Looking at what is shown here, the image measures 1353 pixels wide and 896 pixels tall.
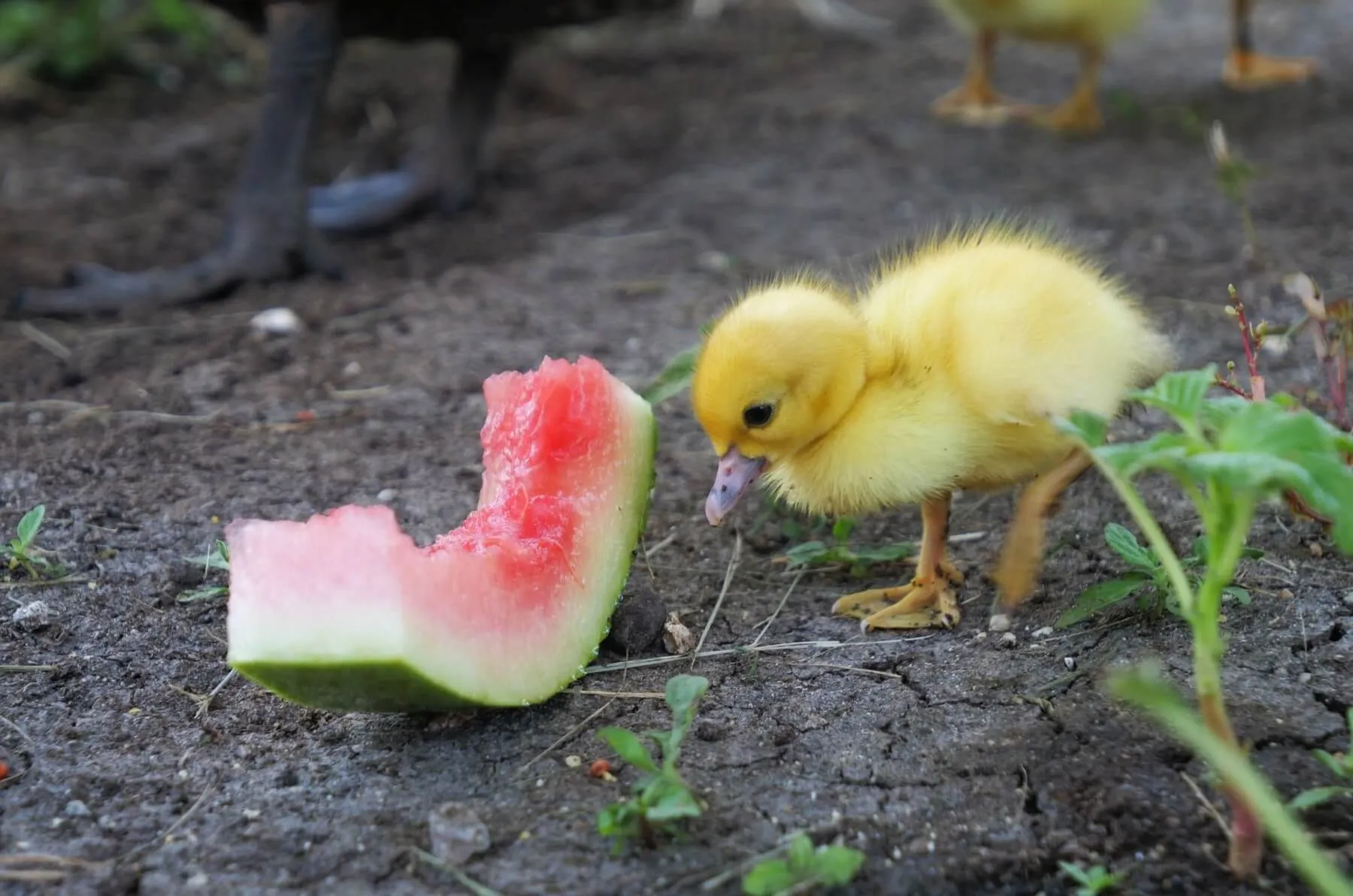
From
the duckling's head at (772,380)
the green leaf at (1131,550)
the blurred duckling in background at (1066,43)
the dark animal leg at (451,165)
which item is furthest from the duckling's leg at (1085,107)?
the green leaf at (1131,550)

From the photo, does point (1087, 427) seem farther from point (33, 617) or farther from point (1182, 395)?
point (33, 617)

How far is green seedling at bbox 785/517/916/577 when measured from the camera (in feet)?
7.90

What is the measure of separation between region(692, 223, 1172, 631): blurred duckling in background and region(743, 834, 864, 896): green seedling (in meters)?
0.65

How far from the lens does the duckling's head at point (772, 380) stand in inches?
81.5

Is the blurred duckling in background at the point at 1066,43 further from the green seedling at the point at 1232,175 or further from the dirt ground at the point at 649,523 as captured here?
the green seedling at the point at 1232,175

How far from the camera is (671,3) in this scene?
4.57 metres

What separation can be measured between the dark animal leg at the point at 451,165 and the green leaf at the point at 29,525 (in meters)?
2.43

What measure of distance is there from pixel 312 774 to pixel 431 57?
17.9ft

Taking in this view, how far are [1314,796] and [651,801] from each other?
2.39 feet

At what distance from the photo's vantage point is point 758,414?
2115 mm

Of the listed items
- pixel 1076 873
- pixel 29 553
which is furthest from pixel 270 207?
pixel 1076 873

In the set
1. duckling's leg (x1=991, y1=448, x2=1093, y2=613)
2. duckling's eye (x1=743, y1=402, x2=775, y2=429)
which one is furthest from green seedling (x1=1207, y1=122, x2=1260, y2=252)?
duckling's eye (x1=743, y1=402, x2=775, y2=429)

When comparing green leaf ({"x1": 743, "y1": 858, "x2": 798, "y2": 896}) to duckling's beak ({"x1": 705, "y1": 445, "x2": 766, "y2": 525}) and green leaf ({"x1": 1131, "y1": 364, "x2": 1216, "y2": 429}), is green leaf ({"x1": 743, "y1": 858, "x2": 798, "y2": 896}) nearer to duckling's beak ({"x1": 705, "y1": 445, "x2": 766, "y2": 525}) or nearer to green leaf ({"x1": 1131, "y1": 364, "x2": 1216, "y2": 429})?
green leaf ({"x1": 1131, "y1": 364, "x2": 1216, "y2": 429})

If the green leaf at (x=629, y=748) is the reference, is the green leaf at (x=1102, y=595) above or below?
below
